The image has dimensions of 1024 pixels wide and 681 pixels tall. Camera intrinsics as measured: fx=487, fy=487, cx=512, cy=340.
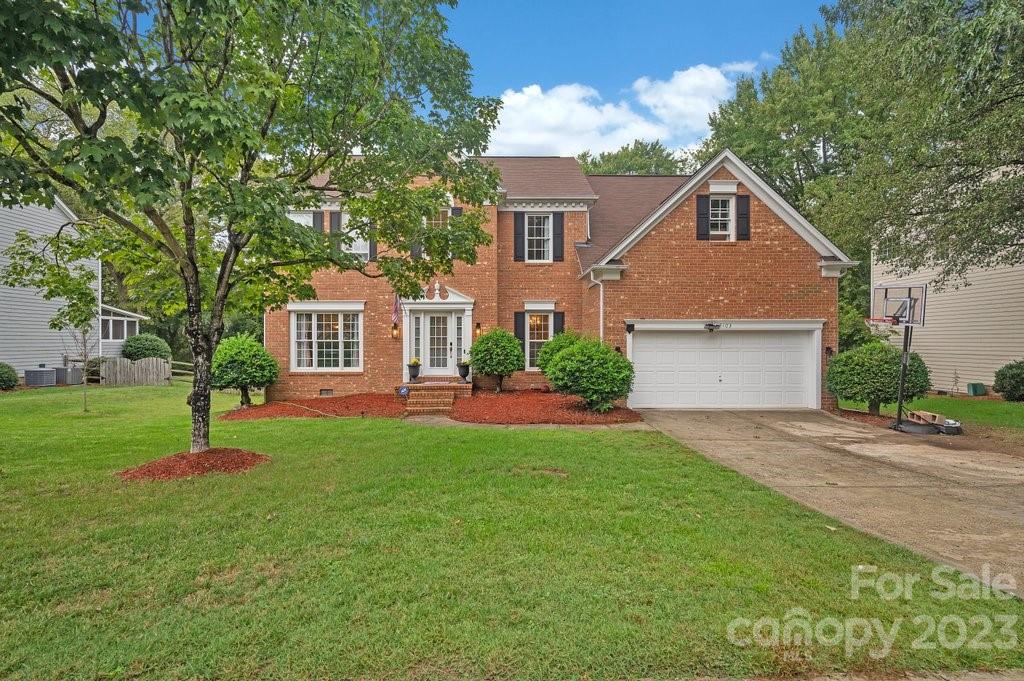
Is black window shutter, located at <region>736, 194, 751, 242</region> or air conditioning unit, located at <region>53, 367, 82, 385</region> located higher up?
black window shutter, located at <region>736, 194, 751, 242</region>

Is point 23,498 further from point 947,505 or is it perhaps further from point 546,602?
point 947,505

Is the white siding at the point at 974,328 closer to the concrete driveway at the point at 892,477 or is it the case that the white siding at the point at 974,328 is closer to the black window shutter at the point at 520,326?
the concrete driveway at the point at 892,477

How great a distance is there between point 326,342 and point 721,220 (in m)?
12.4

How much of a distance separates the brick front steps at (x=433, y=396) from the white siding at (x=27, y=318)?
54.7 feet

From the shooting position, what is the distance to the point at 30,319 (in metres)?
20.6

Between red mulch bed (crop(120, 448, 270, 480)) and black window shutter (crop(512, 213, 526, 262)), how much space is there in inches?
425

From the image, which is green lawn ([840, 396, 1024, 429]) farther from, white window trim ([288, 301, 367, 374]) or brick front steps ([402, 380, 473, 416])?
white window trim ([288, 301, 367, 374])

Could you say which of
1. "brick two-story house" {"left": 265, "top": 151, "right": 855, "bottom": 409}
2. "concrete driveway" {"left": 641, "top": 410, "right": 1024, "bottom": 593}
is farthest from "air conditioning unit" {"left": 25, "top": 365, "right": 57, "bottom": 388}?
"concrete driveway" {"left": 641, "top": 410, "right": 1024, "bottom": 593}

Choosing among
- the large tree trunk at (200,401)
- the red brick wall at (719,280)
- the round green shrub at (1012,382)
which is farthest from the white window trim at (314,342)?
the round green shrub at (1012,382)

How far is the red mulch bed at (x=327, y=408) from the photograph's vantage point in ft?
41.3

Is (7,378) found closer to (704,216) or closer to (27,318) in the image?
(27,318)

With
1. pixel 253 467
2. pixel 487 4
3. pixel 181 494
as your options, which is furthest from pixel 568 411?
pixel 487 4

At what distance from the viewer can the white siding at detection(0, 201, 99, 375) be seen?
19.4m

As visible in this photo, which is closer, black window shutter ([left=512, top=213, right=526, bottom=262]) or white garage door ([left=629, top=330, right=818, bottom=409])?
white garage door ([left=629, top=330, right=818, bottom=409])
